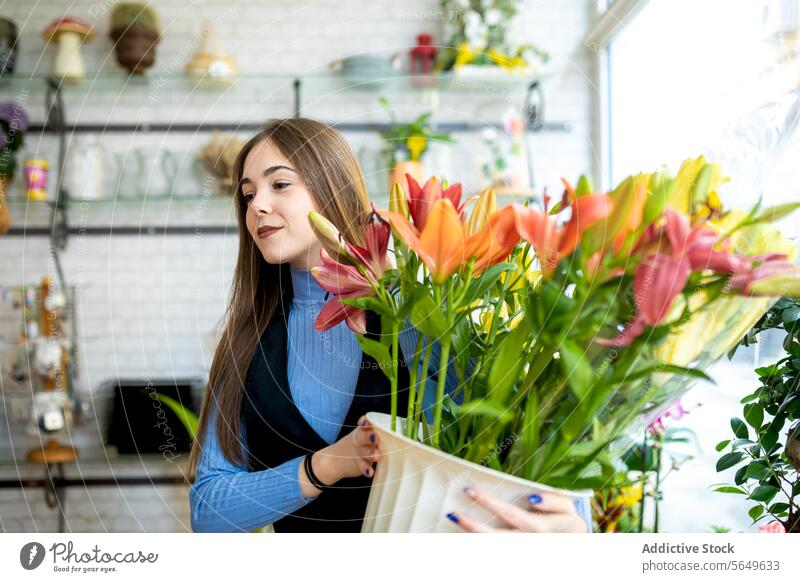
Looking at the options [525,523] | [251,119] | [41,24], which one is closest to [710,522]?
[525,523]

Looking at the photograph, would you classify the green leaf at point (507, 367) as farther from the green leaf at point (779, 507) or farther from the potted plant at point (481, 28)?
the potted plant at point (481, 28)

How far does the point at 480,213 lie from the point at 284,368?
7.4 inches

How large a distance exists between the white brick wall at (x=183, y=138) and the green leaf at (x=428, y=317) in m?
0.22

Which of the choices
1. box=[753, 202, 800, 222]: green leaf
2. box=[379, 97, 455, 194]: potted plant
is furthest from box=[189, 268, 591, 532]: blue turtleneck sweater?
box=[379, 97, 455, 194]: potted plant

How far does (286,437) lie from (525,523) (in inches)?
6.6

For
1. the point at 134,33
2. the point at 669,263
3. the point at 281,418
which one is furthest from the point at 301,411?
the point at 134,33

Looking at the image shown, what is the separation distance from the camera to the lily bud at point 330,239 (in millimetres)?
257

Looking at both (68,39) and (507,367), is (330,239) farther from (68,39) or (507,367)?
(68,39)

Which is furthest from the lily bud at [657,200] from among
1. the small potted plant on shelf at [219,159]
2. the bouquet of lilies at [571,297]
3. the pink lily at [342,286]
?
the small potted plant on shelf at [219,159]

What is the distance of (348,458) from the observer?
32 centimetres

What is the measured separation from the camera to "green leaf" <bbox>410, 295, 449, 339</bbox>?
0.83 ft

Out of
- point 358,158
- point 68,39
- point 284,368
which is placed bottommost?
point 284,368

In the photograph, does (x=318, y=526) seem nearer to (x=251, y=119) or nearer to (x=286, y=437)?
(x=286, y=437)

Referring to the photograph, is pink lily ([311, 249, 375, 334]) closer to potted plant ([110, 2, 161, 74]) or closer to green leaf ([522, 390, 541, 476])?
green leaf ([522, 390, 541, 476])
